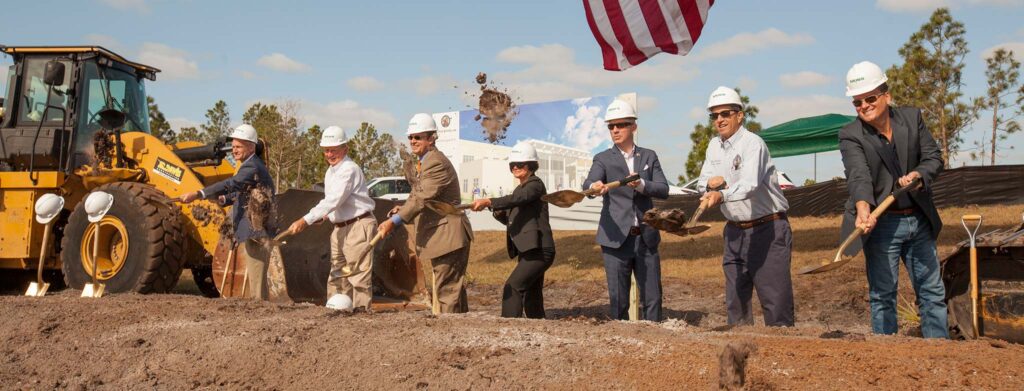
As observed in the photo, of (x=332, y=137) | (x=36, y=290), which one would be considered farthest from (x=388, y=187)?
(x=332, y=137)

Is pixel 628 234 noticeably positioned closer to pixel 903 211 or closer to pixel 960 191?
pixel 903 211

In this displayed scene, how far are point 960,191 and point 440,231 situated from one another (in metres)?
13.2

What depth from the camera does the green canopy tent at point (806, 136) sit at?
1958 cm

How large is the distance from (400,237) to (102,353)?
3.94 m

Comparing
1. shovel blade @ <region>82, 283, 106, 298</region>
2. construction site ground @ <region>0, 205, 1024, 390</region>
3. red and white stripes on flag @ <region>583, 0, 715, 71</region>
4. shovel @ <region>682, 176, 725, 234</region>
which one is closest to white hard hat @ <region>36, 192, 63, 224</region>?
shovel blade @ <region>82, 283, 106, 298</region>

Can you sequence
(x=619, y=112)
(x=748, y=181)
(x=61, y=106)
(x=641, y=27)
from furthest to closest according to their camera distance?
(x=61, y=106) → (x=641, y=27) → (x=619, y=112) → (x=748, y=181)

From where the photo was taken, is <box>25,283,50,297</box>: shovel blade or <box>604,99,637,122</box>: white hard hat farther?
<box>25,283,50,297</box>: shovel blade

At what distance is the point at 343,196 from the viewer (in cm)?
666

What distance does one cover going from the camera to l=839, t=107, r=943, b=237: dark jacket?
454cm

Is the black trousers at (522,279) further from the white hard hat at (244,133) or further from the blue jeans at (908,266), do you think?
the white hard hat at (244,133)

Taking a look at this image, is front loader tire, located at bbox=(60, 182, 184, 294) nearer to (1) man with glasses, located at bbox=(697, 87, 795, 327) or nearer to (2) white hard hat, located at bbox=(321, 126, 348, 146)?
(2) white hard hat, located at bbox=(321, 126, 348, 146)

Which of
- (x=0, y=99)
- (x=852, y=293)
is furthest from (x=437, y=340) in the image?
(x=0, y=99)

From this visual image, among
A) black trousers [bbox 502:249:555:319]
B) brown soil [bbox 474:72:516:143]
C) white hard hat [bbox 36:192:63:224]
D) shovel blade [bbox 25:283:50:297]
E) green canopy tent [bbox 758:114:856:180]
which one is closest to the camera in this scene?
black trousers [bbox 502:249:555:319]

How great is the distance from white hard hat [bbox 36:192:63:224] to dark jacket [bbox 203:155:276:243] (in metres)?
1.81
